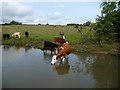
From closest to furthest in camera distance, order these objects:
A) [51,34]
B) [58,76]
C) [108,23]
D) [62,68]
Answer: [58,76]
[62,68]
[108,23]
[51,34]

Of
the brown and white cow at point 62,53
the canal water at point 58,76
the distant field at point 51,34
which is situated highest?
the distant field at point 51,34

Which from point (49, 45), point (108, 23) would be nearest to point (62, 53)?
point (49, 45)

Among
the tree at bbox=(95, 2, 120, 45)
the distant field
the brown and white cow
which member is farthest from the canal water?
the distant field

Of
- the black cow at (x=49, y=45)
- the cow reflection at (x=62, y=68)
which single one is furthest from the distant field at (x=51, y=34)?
the cow reflection at (x=62, y=68)

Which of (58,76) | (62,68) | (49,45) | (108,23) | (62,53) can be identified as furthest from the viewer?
(108,23)

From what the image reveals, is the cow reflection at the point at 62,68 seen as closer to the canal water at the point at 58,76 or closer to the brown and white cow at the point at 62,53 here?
the canal water at the point at 58,76

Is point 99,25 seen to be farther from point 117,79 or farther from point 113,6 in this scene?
point 117,79

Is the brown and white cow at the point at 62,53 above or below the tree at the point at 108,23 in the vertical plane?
below

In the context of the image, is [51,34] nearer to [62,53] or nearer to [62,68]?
[62,53]

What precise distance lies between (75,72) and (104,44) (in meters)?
9.40

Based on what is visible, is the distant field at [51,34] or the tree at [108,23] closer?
the tree at [108,23]

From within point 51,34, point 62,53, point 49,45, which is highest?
point 51,34

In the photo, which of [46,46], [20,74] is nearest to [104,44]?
[46,46]

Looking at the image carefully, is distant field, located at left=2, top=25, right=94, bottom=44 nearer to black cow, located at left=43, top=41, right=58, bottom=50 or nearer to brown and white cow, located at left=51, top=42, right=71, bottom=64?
black cow, located at left=43, top=41, right=58, bottom=50
